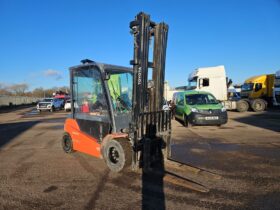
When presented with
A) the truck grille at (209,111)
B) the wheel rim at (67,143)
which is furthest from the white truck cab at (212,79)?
the wheel rim at (67,143)

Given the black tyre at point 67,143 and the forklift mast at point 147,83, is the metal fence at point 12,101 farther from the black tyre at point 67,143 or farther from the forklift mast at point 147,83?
the forklift mast at point 147,83

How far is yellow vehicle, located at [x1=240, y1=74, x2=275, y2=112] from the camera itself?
2428 cm

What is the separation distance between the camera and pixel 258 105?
24250 mm

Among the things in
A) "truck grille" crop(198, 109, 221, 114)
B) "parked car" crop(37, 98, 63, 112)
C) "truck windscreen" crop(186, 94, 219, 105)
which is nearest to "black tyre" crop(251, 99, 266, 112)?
"truck windscreen" crop(186, 94, 219, 105)

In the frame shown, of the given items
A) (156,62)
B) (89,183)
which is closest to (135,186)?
(89,183)

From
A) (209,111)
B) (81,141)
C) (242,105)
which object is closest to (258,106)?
(242,105)

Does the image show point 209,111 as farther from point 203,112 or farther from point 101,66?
point 101,66

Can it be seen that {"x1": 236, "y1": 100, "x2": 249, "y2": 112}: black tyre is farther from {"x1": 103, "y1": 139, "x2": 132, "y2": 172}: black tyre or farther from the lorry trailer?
{"x1": 103, "y1": 139, "x2": 132, "y2": 172}: black tyre

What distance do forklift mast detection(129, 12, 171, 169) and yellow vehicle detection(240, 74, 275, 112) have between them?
66.1ft

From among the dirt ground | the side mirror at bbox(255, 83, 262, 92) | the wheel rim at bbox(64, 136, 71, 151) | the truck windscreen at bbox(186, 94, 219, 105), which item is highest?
the side mirror at bbox(255, 83, 262, 92)

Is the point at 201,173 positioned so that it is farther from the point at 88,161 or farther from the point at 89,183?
the point at 88,161

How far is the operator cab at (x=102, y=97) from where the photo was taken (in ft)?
19.8

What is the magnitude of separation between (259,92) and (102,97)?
22527mm

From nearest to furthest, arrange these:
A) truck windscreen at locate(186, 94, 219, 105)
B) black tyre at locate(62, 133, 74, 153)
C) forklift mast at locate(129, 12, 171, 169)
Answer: forklift mast at locate(129, 12, 171, 169) < black tyre at locate(62, 133, 74, 153) < truck windscreen at locate(186, 94, 219, 105)
